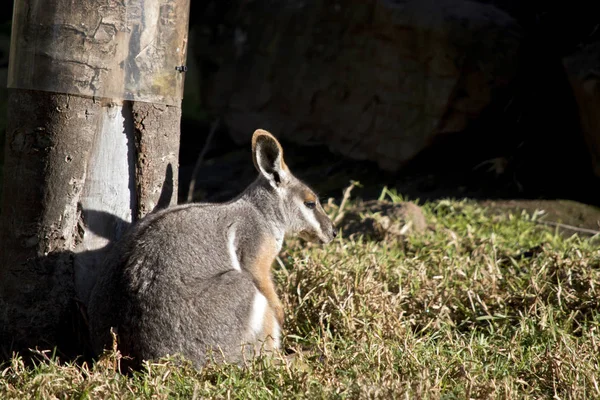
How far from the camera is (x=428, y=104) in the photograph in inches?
361

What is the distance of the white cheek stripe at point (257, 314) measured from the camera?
4.64 metres

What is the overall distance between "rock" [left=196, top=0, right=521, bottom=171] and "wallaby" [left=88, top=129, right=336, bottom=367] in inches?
183

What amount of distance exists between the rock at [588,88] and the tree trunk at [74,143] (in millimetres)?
4458

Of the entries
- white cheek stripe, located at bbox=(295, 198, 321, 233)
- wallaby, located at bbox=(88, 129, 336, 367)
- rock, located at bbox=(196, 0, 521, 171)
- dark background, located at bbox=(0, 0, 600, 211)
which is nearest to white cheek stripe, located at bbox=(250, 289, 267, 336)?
wallaby, located at bbox=(88, 129, 336, 367)

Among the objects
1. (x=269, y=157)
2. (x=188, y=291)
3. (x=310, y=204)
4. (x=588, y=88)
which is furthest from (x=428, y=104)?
(x=188, y=291)

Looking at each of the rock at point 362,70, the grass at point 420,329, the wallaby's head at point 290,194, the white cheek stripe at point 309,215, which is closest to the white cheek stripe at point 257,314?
the grass at point 420,329

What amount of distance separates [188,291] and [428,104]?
5.37 meters

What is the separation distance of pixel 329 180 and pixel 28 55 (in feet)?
18.0

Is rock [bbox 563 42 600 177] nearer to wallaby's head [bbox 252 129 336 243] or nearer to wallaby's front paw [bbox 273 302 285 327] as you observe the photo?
wallaby's head [bbox 252 129 336 243]

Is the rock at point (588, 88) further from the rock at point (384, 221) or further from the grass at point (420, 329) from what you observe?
the rock at point (384, 221)

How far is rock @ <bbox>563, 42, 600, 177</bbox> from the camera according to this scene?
7730 mm

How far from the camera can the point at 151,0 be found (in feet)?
15.5

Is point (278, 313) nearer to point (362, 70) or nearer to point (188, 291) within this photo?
point (188, 291)

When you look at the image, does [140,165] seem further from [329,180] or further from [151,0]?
[329,180]
